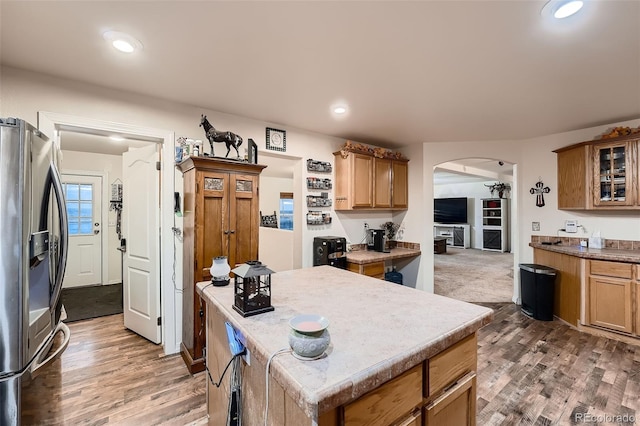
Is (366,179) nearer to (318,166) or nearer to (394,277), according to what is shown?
(318,166)

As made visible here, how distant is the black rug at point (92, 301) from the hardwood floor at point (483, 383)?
2.19 feet

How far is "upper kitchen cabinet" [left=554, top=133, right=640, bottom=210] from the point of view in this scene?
3137 mm

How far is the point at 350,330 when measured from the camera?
3.63ft

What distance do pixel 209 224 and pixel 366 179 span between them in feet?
7.47

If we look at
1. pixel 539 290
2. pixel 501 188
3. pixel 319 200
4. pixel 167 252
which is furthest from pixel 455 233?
pixel 167 252

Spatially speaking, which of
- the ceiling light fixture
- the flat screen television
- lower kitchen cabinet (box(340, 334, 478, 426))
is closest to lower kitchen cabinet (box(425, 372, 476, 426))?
lower kitchen cabinet (box(340, 334, 478, 426))

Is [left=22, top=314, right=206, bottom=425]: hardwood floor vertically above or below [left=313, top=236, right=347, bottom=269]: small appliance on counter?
below

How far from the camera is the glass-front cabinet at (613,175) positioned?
316 cm

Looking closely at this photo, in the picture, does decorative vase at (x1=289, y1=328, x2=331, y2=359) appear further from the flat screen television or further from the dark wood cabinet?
the flat screen television

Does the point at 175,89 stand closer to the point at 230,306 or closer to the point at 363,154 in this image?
the point at 230,306

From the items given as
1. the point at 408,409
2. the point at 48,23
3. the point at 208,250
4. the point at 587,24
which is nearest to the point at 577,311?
the point at 587,24

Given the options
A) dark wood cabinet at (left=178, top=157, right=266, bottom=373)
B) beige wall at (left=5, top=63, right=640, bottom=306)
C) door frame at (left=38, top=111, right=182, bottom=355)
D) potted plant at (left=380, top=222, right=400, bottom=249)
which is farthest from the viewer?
potted plant at (left=380, top=222, right=400, bottom=249)

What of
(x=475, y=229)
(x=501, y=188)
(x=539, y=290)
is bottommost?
(x=539, y=290)

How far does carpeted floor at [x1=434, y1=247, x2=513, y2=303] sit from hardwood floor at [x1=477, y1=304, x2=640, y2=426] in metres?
1.34
